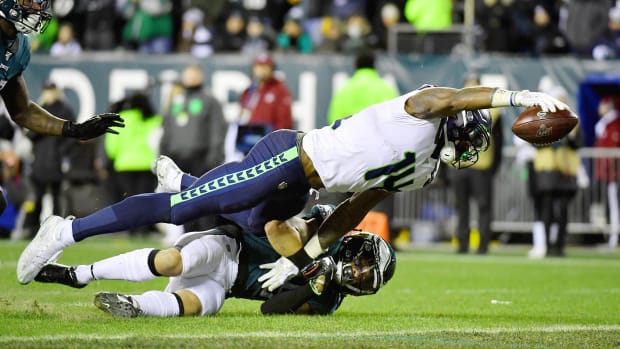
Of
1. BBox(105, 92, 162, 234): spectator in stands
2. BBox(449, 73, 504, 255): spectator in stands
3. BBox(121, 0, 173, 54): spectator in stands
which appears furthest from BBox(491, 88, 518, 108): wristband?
BBox(121, 0, 173, 54): spectator in stands

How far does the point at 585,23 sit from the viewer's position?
15.5 metres

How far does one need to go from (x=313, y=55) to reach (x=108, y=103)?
2.78 m

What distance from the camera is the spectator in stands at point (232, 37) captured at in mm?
16312

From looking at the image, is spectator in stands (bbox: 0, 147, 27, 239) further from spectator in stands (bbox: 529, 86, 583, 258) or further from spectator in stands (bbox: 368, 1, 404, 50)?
spectator in stands (bbox: 529, 86, 583, 258)

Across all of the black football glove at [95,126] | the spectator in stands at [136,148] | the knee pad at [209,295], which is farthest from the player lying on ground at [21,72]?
the spectator in stands at [136,148]

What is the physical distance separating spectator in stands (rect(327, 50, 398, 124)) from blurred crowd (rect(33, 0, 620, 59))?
3673mm

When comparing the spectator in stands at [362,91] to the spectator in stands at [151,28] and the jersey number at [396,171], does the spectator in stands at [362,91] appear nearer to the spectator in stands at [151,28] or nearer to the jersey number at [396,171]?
the jersey number at [396,171]

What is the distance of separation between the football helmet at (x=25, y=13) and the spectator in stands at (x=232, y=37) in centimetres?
988

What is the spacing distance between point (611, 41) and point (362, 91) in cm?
531

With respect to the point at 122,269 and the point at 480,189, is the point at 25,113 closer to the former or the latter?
the point at 122,269

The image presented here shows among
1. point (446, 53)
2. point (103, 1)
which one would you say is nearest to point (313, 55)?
point (446, 53)

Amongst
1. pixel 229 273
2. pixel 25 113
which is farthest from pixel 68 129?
pixel 229 273

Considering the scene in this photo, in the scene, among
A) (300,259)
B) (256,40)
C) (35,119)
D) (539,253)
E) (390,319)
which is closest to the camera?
(300,259)

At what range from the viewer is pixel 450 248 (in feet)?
47.1
